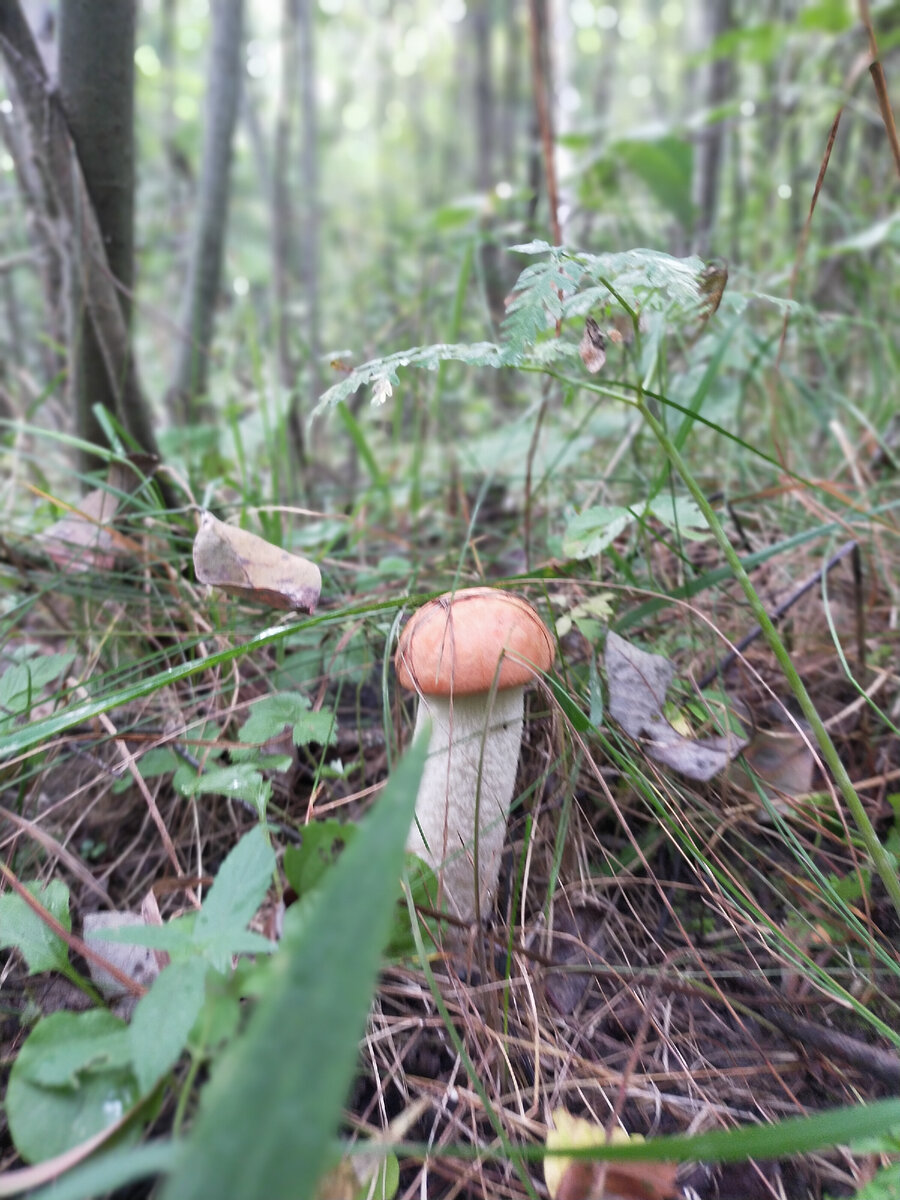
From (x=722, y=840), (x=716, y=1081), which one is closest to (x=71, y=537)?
(x=722, y=840)

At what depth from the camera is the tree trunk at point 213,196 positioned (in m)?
3.62

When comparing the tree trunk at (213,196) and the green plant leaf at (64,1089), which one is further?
the tree trunk at (213,196)

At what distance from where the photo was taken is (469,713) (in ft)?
4.51

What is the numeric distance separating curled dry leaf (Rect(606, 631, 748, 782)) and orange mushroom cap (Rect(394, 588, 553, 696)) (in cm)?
21

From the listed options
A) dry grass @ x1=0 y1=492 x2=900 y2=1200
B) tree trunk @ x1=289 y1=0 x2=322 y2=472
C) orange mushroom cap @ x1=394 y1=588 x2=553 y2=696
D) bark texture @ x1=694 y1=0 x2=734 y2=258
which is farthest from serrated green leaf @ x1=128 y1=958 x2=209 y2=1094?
bark texture @ x1=694 y1=0 x2=734 y2=258

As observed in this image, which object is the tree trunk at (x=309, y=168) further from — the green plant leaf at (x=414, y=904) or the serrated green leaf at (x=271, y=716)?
the green plant leaf at (x=414, y=904)

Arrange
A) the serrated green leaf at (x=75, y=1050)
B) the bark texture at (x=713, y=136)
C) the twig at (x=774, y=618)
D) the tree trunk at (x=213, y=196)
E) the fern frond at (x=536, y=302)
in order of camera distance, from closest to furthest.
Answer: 1. the serrated green leaf at (x=75, y=1050)
2. the fern frond at (x=536, y=302)
3. the twig at (x=774, y=618)
4. the tree trunk at (x=213, y=196)
5. the bark texture at (x=713, y=136)

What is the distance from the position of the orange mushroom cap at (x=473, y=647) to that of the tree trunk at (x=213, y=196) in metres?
2.68

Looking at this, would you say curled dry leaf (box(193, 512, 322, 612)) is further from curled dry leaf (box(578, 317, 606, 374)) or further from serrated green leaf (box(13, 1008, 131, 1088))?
serrated green leaf (box(13, 1008, 131, 1088))

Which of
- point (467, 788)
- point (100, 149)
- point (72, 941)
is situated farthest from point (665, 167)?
point (72, 941)

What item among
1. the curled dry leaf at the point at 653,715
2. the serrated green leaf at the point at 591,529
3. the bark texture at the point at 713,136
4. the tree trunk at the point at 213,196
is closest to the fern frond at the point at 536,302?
the serrated green leaf at the point at 591,529

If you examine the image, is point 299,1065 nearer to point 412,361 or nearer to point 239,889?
point 239,889

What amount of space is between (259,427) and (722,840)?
7.46 feet

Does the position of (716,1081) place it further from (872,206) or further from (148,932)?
(872,206)
